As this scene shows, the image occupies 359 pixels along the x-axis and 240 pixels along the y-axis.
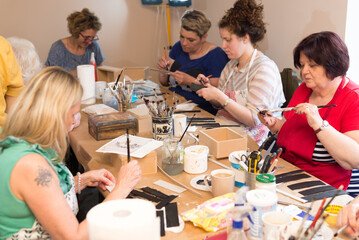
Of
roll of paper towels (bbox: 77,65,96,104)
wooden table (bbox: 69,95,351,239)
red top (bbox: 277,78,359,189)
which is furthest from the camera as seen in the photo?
roll of paper towels (bbox: 77,65,96,104)

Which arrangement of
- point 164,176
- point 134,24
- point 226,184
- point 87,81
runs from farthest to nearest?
point 134,24 < point 87,81 < point 164,176 < point 226,184

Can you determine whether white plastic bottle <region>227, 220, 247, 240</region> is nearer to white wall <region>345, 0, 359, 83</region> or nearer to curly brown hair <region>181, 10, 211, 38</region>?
white wall <region>345, 0, 359, 83</region>

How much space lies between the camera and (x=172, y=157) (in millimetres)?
1718

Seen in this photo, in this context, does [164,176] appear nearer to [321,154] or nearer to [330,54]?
[321,154]

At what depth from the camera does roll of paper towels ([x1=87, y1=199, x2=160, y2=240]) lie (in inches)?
32.3

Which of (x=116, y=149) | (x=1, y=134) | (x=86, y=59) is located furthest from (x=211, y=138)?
(x=86, y=59)

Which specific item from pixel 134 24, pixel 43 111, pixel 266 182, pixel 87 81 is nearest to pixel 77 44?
pixel 134 24

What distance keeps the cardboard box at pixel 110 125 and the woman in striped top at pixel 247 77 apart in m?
0.62

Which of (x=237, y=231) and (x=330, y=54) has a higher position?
(x=330, y=54)

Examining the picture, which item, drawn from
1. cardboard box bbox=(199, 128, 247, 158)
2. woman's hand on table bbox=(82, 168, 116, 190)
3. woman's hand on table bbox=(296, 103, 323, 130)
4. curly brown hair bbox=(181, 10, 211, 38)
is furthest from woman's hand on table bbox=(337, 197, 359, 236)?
curly brown hair bbox=(181, 10, 211, 38)

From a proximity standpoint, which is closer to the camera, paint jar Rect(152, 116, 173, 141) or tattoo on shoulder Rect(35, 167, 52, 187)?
tattoo on shoulder Rect(35, 167, 52, 187)

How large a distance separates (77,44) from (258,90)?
242cm

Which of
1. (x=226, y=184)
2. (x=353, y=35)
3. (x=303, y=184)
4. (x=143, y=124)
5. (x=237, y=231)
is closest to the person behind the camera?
(x=237, y=231)

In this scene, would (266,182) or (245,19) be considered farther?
(245,19)
